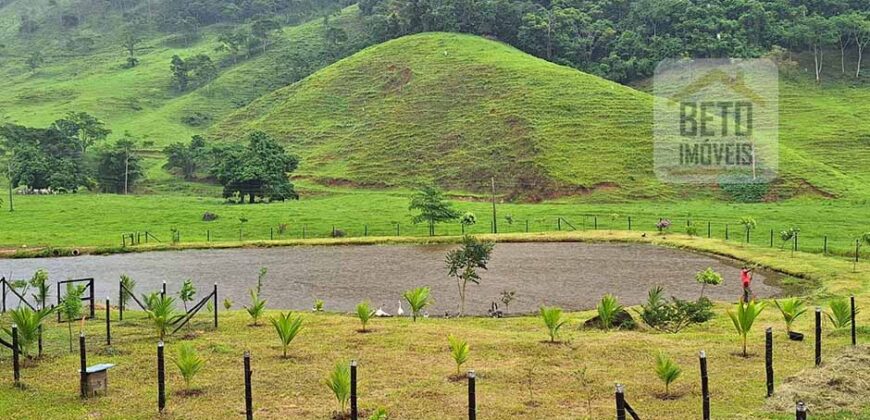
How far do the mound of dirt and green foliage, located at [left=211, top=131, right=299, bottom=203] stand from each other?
62033mm

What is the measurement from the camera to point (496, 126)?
8488 centimetres

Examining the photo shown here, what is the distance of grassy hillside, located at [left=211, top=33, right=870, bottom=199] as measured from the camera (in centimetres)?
7081

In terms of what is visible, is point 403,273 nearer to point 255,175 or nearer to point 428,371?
point 428,371

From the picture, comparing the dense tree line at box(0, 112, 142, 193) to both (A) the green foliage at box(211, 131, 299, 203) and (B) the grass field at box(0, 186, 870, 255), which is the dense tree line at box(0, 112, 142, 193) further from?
(A) the green foliage at box(211, 131, 299, 203)

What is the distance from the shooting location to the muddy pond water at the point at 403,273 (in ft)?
92.0

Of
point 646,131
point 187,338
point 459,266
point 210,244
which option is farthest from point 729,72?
point 187,338

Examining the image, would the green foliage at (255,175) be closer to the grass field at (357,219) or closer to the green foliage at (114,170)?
the grass field at (357,219)

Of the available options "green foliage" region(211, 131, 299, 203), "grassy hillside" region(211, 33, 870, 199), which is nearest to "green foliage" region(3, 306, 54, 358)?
"green foliage" region(211, 131, 299, 203)

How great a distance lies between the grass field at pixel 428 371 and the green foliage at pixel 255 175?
1948 inches

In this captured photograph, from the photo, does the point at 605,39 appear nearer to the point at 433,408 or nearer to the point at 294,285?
the point at 294,285

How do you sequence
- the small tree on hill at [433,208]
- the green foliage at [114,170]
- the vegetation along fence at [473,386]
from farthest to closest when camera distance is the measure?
1. the green foliage at [114,170]
2. the small tree on hill at [433,208]
3. the vegetation along fence at [473,386]

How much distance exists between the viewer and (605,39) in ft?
405

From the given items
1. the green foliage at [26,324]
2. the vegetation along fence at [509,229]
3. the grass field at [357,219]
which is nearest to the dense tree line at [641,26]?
the grass field at [357,219]

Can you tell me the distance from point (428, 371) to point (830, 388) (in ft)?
25.3
